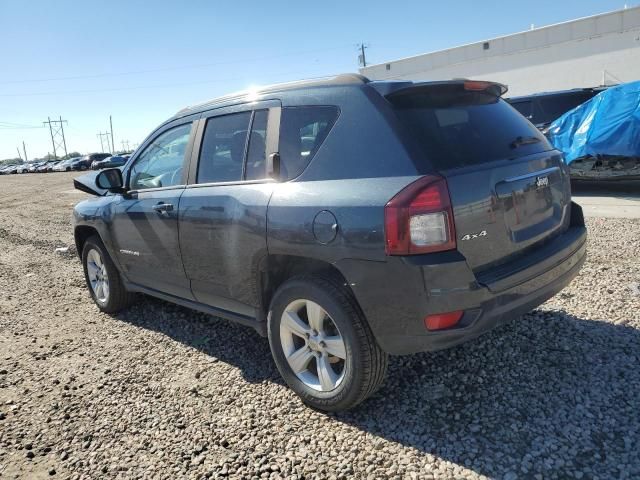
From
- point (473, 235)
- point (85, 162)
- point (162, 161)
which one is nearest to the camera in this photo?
point (473, 235)

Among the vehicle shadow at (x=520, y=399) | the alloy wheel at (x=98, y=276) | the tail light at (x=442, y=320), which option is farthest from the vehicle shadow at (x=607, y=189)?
the alloy wheel at (x=98, y=276)

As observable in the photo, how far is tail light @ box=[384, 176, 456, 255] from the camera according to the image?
228 centimetres

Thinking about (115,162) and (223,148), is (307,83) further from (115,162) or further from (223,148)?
(115,162)

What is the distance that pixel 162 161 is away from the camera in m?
3.96

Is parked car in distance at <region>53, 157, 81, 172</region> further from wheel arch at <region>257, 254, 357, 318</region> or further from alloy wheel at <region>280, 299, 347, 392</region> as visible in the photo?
alloy wheel at <region>280, 299, 347, 392</region>

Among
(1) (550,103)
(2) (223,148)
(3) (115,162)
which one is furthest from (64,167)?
(2) (223,148)

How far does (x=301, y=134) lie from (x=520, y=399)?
6.52 feet

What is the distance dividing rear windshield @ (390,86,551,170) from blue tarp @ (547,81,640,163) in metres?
6.07

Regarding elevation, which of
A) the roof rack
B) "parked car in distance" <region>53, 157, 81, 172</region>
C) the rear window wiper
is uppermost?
"parked car in distance" <region>53, 157, 81, 172</region>

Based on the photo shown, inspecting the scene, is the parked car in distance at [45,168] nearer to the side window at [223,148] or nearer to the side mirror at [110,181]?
the side mirror at [110,181]

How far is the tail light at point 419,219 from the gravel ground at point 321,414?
1.04m

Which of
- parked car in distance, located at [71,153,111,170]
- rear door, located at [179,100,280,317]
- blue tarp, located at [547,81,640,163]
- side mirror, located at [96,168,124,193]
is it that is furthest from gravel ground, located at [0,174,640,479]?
parked car in distance, located at [71,153,111,170]

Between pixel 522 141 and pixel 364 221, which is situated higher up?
pixel 522 141

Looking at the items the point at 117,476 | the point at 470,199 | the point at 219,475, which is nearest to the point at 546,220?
the point at 470,199
